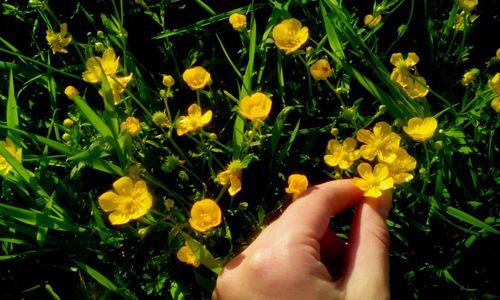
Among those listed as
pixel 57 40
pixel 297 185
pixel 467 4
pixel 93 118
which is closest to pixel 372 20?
pixel 467 4

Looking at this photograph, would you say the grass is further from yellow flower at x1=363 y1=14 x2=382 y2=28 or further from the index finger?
the index finger

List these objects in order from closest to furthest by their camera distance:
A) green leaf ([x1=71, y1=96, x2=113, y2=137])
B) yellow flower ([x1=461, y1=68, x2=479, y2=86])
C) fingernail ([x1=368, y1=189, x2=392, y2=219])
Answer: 1. fingernail ([x1=368, y1=189, x2=392, y2=219])
2. green leaf ([x1=71, y1=96, x2=113, y2=137])
3. yellow flower ([x1=461, y1=68, x2=479, y2=86])

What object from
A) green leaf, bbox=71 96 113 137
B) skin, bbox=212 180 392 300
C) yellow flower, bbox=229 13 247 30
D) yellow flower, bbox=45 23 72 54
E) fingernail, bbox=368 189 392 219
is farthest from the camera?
yellow flower, bbox=45 23 72 54

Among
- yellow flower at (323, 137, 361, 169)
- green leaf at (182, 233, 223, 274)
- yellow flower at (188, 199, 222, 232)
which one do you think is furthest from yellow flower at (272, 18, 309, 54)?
green leaf at (182, 233, 223, 274)

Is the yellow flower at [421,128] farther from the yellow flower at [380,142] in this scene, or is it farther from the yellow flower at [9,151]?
the yellow flower at [9,151]

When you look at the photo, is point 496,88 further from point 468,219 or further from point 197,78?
point 197,78
